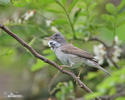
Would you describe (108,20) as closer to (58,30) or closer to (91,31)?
(91,31)

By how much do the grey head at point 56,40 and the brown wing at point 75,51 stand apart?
0.25ft

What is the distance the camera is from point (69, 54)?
141 inches

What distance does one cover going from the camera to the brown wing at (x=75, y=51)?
11.0 ft

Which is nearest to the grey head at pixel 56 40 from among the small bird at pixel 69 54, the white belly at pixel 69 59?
the small bird at pixel 69 54

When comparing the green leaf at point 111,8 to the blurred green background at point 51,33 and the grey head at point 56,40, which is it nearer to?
the blurred green background at point 51,33

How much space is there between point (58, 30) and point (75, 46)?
1.50 feet

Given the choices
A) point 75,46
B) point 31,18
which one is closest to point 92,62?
point 75,46

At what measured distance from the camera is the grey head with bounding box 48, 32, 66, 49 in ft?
12.1

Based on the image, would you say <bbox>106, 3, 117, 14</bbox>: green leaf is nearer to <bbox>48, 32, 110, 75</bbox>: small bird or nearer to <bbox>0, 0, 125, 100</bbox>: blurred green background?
<bbox>0, 0, 125, 100</bbox>: blurred green background

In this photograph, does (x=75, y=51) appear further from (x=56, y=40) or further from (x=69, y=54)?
(x=56, y=40)

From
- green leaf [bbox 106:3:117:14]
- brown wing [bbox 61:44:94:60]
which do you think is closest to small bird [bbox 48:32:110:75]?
brown wing [bbox 61:44:94:60]

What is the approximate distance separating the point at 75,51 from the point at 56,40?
0.36 m

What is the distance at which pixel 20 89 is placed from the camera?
571cm

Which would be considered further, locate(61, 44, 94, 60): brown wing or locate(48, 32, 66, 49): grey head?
locate(48, 32, 66, 49): grey head
